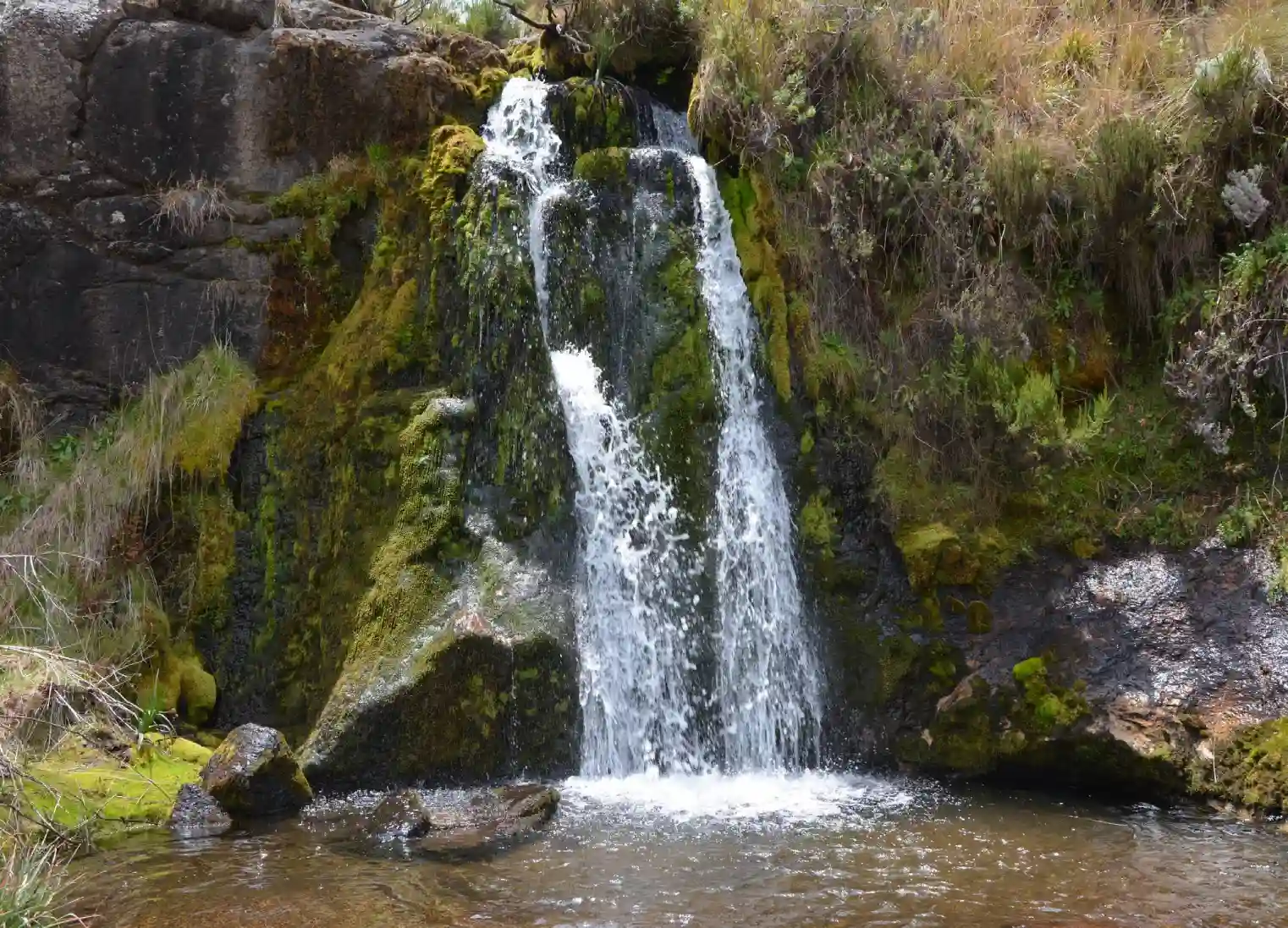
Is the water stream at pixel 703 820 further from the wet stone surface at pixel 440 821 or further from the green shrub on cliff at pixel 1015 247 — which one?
the green shrub on cliff at pixel 1015 247

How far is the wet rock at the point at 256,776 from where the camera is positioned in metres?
5.93

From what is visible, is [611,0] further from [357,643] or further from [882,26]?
[357,643]

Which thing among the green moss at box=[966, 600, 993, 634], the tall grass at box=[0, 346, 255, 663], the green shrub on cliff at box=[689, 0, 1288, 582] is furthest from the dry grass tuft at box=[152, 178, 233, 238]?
the green moss at box=[966, 600, 993, 634]

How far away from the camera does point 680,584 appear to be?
7016 mm

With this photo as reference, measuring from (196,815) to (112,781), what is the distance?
508 mm

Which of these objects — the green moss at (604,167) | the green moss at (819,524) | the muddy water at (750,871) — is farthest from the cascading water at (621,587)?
the green moss at (819,524)

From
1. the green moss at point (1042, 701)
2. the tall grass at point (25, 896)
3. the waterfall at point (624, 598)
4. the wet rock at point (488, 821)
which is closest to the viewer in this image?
the tall grass at point (25, 896)

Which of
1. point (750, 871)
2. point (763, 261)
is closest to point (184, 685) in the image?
point (750, 871)

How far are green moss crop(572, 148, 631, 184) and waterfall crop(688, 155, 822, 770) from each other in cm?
79

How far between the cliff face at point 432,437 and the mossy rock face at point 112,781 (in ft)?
2.57

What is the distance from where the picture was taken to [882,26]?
8.07 m

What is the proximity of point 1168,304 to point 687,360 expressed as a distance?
3.02 meters

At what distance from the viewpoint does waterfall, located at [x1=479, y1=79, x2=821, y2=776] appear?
6.75 meters

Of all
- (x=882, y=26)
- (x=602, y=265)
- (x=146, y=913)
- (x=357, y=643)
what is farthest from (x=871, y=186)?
(x=146, y=913)
